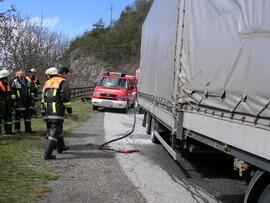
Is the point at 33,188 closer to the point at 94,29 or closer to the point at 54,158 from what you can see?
the point at 54,158

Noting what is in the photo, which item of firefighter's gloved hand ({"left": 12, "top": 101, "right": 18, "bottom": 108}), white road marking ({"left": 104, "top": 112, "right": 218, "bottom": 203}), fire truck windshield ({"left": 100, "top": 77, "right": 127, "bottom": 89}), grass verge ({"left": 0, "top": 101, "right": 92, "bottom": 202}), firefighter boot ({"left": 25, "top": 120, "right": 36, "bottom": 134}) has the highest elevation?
fire truck windshield ({"left": 100, "top": 77, "right": 127, "bottom": 89})

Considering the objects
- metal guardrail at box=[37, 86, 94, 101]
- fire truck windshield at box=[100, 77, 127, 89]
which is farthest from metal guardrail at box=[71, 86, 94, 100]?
fire truck windshield at box=[100, 77, 127, 89]

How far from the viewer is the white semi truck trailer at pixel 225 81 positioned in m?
2.88

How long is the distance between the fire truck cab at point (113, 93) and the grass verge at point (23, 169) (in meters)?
8.78

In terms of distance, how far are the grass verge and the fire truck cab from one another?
878 cm

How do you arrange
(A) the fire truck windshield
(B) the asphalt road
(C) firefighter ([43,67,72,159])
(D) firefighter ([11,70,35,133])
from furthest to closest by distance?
(A) the fire truck windshield < (D) firefighter ([11,70,35,133]) < (C) firefighter ([43,67,72,159]) < (B) the asphalt road

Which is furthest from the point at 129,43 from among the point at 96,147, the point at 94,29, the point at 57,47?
the point at 96,147

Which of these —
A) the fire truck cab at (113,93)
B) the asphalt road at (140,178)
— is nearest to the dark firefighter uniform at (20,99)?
the asphalt road at (140,178)

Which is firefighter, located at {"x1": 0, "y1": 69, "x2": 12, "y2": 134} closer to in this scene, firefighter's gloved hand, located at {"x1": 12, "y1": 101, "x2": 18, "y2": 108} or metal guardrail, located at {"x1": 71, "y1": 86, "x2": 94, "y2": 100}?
firefighter's gloved hand, located at {"x1": 12, "y1": 101, "x2": 18, "y2": 108}

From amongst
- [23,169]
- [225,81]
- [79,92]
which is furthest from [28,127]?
[79,92]

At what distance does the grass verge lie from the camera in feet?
15.2

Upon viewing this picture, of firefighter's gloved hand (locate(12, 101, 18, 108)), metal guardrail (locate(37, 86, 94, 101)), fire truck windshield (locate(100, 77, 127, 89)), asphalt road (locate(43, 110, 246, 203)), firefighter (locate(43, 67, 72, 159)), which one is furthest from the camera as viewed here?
metal guardrail (locate(37, 86, 94, 101))

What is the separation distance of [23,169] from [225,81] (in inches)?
158

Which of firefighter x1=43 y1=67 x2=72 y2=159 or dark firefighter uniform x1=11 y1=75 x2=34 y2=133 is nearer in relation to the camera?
firefighter x1=43 y1=67 x2=72 y2=159
